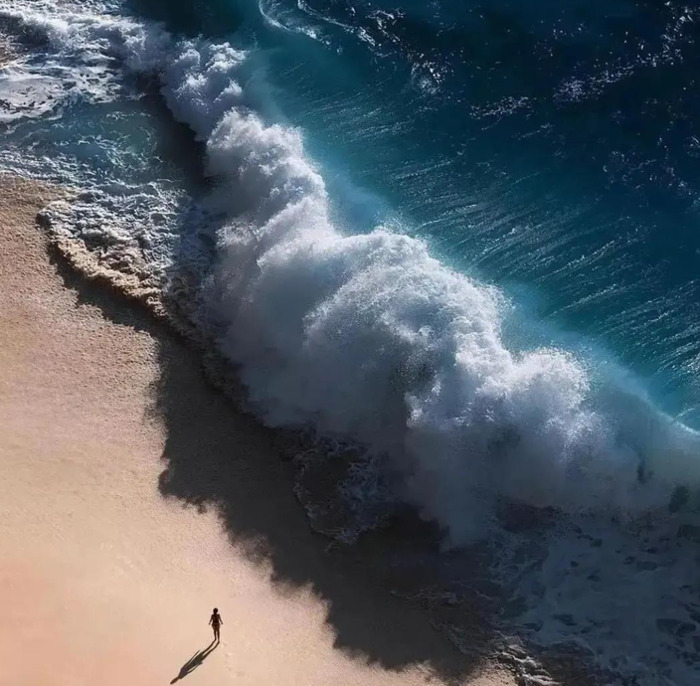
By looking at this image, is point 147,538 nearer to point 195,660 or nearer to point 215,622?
point 215,622

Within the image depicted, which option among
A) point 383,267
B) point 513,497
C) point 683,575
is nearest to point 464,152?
point 383,267

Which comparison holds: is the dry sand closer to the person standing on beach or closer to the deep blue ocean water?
the person standing on beach

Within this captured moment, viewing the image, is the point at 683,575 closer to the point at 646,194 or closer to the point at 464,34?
the point at 646,194

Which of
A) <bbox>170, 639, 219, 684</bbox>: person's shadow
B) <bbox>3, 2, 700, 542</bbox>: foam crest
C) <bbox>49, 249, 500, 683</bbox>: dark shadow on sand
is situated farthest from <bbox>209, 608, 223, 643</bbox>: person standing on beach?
<bbox>3, 2, 700, 542</bbox>: foam crest

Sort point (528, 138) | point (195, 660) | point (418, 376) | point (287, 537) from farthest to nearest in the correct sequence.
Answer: point (528, 138) → point (418, 376) → point (287, 537) → point (195, 660)

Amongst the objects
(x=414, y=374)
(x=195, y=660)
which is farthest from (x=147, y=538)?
(x=414, y=374)

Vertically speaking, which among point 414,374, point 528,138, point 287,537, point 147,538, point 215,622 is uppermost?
point 528,138

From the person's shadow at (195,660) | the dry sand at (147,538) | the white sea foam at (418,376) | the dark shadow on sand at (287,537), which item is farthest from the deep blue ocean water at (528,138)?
the person's shadow at (195,660)
